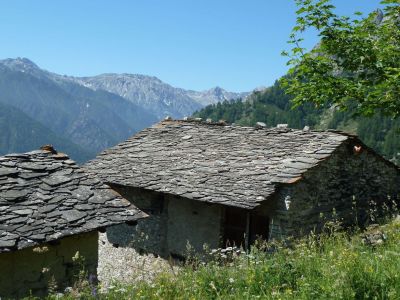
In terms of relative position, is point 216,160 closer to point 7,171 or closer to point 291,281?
point 7,171

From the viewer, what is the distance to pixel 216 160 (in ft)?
51.8

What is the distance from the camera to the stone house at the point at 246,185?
1286 centimetres

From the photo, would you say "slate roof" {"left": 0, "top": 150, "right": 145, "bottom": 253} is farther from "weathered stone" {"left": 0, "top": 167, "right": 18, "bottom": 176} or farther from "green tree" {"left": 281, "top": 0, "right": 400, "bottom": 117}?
"green tree" {"left": 281, "top": 0, "right": 400, "bottom": 117}

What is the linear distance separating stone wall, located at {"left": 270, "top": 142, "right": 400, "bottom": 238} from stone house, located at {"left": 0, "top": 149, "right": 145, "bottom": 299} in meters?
5.18

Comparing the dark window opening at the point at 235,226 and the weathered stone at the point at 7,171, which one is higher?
the weathered stone at the point at 7,171

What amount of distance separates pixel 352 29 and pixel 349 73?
58.8 inches

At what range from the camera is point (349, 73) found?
1241 centimetres

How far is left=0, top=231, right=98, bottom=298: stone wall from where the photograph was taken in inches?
295

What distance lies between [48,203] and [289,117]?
133714mm

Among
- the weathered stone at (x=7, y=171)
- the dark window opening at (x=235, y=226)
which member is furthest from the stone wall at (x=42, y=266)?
the dark window opening at (x=235, y=226)

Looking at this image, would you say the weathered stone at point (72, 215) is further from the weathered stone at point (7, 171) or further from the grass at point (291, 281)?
the grass at point (291, 281)

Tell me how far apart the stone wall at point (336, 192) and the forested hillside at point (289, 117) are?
343 ft

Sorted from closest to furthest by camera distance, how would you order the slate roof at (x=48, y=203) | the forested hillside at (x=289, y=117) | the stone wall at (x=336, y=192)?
the slate roof at (x=48, y=203)
the stone wall at (x=336, y=192)
the forested hillside at (x=289, y=117)

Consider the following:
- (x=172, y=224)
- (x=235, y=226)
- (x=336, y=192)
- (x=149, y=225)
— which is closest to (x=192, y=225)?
(x=172, y=224)
